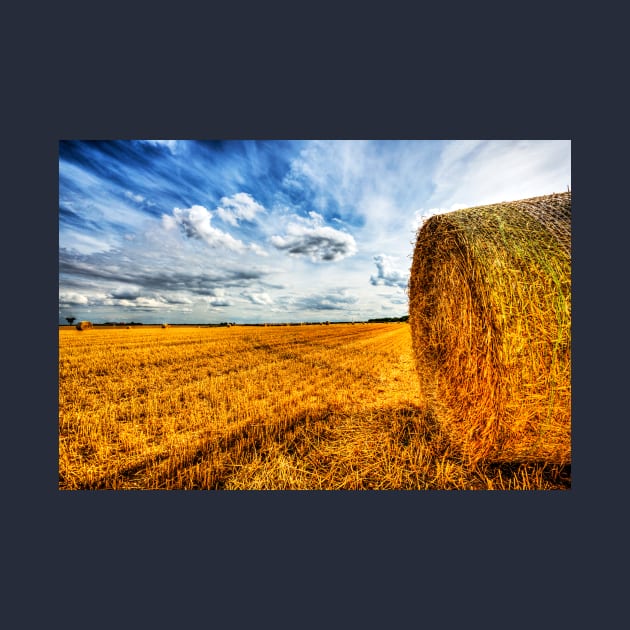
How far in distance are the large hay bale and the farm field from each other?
1.41ft

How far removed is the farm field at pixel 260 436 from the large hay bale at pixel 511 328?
1.41ft

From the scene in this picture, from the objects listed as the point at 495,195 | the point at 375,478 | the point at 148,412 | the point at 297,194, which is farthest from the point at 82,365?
A: the point at 495,195

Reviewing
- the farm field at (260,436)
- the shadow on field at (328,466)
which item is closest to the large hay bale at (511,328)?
the shadow on field at (328,466)

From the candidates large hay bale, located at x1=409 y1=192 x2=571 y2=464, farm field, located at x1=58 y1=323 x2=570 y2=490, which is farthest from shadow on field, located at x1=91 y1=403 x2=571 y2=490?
large hay bale, located at x1=409 y1=192 x2=571 y2=464

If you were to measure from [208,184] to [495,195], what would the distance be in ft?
10.9

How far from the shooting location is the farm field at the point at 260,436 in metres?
2.66

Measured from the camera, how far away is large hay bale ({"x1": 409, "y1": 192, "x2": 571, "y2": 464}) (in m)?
2.25

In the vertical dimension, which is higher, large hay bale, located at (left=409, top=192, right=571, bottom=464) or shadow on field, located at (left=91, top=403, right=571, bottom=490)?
large hay bale, located at (left=409, top=192, right=571, bottom=464)

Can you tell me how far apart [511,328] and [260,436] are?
106 inches

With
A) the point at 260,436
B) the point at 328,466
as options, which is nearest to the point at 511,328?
the point at 328,466

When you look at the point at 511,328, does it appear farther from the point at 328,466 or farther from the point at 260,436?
the point at 260,436

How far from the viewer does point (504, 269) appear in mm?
2365

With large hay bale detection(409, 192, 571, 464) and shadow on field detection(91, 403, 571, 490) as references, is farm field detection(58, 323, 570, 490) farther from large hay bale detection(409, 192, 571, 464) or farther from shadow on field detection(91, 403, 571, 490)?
large hay bale detection(409, 192, 571, 464)

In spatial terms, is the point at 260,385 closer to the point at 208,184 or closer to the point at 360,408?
the point at 360,408
